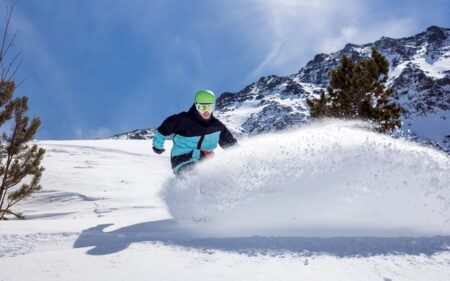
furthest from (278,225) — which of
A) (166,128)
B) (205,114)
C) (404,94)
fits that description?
(404,94)

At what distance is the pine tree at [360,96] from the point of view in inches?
648

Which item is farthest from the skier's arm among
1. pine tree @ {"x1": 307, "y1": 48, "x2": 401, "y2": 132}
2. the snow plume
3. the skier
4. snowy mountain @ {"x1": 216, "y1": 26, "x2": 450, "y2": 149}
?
snowy mountain @ {"x1": 216, "y1": 26, "x2": 450, "y2": 149}

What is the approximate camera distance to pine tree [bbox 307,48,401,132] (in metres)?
16.5

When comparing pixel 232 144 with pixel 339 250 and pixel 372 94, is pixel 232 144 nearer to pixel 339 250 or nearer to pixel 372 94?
pixel 339 250

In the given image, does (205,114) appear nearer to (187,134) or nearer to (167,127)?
(187,134)

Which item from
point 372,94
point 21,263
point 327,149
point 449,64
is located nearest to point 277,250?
point 21,263

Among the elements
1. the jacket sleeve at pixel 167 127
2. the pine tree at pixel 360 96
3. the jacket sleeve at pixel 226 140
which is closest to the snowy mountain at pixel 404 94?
the pine tree at pixel 360 96

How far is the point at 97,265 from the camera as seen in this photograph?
266 cm

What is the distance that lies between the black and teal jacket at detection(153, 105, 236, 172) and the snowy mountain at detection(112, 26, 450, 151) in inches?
4947

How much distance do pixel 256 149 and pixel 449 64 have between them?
184561 millimetres

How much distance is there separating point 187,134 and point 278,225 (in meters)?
2.91

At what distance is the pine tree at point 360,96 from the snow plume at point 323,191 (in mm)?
11701

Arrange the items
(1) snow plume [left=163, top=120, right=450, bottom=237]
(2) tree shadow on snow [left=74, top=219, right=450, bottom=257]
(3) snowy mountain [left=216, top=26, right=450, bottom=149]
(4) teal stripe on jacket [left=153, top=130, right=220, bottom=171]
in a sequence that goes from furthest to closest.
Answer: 1. (3) snowy mountain [left=216, top=26, right=450, bottom=149]
2. (4) teal stripe on jacket [left=153, top=130, right=220, bottom=171]
3. (1) snow plume [left=163, top=120, right=450, bottom=237]
4. (2) tree shadow on snow [left=74, top=219, right=450, bottom=257]

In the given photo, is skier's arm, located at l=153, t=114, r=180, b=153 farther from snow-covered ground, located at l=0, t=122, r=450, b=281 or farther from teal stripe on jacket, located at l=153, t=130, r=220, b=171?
snow-covered ground, located at l=0, t=122, r=450, b=281
